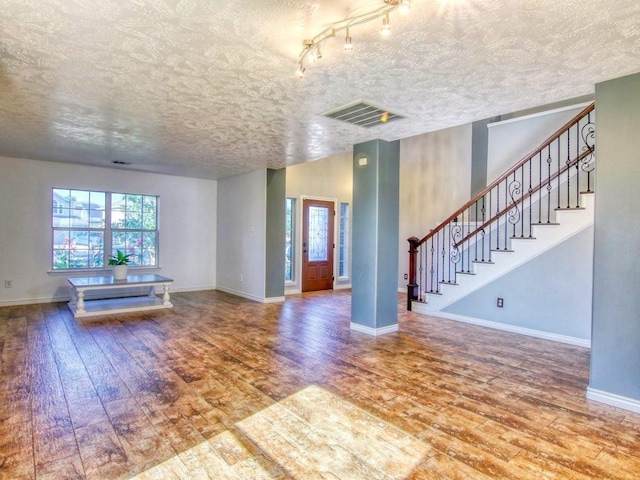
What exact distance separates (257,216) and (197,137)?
2.44 metres

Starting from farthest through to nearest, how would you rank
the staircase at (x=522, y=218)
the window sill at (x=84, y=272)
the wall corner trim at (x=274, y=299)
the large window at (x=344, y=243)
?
the large window at (x=344, y=243) → the wall corner trim at (x=274, y=299) → the window sill at (x=84, y=272) → the staircase at (x=522, y=218)

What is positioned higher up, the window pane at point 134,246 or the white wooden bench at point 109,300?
the window pane at point 134,246

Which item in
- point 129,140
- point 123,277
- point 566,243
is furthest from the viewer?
point 123,277

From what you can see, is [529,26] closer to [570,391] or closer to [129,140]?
[570,391]

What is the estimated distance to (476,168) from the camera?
674cm

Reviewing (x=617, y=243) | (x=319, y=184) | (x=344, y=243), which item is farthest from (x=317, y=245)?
(x=617, y=243)

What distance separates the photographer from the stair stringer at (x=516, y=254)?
4.19 m

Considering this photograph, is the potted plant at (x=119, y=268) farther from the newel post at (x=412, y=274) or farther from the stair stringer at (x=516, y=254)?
the stair stringer at (x=516, y=254)

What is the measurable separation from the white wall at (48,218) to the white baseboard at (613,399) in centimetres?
700

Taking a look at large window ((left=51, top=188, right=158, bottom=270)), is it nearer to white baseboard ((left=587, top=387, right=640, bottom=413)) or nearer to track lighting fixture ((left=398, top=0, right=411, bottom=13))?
track lighting fixture ((left=398, top=0, right=411, bottom=13))

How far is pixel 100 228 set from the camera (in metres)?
6.82

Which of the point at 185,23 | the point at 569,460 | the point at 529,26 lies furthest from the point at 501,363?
the point at 185,23

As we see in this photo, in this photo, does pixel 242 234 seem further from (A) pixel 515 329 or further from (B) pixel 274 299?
(A) pixel 515 329

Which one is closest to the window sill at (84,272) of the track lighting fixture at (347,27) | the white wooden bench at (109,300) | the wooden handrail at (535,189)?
the white wooden bench at (109,300)
